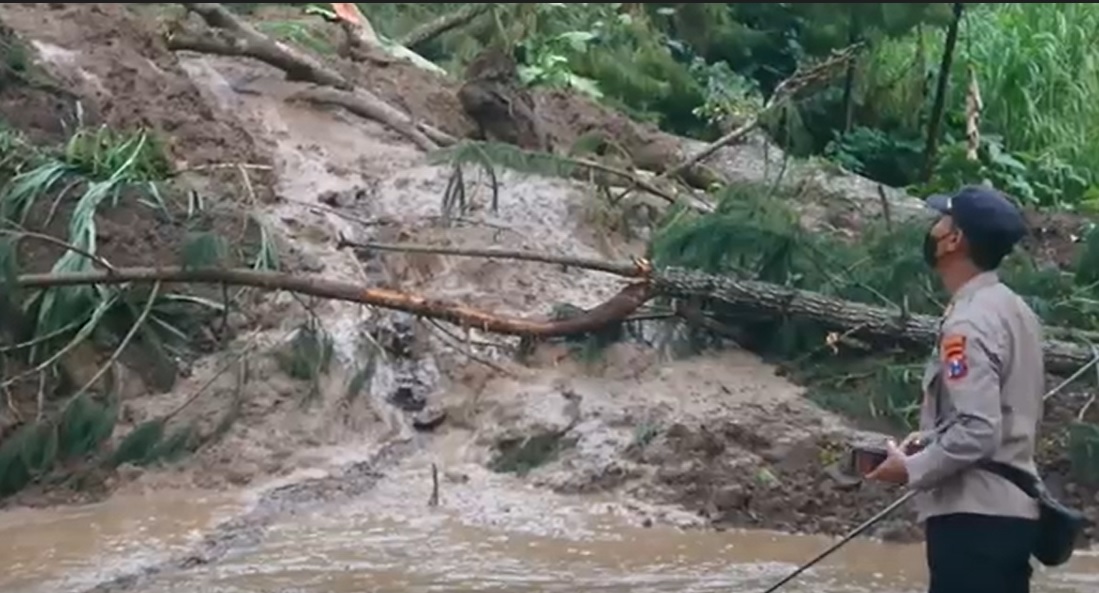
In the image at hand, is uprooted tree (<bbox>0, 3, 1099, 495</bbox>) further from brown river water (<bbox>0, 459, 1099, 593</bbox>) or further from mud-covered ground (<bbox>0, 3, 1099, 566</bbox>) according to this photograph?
brown river water (<bbox>0, 459, 1099, 593</bbox>)

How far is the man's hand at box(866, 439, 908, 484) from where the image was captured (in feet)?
13.5

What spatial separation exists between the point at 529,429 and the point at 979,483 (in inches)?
189

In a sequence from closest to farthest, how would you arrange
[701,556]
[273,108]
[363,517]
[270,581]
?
[270,581] → [701,556] → [363,517] → [273,108]

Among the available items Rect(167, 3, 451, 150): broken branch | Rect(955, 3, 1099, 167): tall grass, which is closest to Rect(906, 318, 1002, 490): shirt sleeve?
Rect(167, 3, 451, 150): broken branch

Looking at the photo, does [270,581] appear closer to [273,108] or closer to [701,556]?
[701,556]

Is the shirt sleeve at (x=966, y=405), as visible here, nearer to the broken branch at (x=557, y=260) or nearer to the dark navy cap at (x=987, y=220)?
the dark navy cap at (x=987, y=220)

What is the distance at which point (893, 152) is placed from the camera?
47.4ft

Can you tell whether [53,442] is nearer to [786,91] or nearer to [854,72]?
[786,91]

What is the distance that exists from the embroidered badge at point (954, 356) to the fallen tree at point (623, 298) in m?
4.17

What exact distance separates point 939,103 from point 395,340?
5798 mm

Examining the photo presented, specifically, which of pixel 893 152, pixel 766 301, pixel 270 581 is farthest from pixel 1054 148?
pixel 270 581

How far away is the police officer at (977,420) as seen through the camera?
3.98m

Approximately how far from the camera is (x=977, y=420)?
3.95m

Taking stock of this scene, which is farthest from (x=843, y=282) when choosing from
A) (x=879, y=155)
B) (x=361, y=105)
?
(x=879, y=155)
